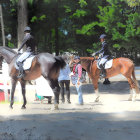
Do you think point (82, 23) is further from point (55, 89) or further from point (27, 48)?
point (55, 89)

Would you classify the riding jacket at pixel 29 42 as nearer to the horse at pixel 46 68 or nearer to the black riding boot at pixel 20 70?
the horse at pixel 46 68

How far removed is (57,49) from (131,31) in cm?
500

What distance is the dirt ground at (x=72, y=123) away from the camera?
745cm

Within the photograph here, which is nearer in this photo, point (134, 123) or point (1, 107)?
point (134, 123)

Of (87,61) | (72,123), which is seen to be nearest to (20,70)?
(87,61)

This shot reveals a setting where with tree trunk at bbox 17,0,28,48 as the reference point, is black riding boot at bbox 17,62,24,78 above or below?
below

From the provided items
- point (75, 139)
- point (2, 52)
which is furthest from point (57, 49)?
point (75, 139)

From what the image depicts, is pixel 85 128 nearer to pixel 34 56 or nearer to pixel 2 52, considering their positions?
pixel 34 56

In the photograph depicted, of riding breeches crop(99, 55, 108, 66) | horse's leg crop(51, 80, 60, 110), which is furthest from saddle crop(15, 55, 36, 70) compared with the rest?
riding breeches crop(99, 55, 108, 66)

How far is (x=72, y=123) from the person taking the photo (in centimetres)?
909

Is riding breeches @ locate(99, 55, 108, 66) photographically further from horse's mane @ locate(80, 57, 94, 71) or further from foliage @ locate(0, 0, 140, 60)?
foliage @ locate(0, 0, 140, 60)

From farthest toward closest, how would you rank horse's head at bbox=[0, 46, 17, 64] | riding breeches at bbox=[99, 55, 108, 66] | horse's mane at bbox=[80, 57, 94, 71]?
1. riding breeches at bbox=[99, 55, 108, 66]
2. horse's mane at bbox=[80, 57, 94, 71]
3. horse's head at bbox=[0, 46, 17, 64]

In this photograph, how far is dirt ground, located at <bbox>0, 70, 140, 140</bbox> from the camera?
7.45 meters

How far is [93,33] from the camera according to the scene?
2270 centimetres
